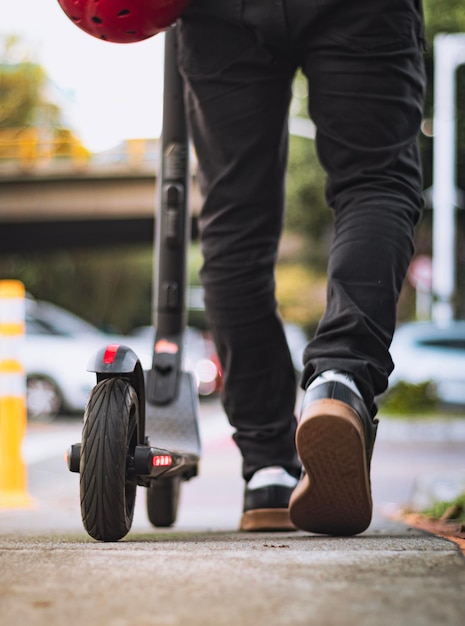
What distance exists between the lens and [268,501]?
2578mm

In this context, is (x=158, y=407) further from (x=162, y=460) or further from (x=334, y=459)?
(x=334, y=459)

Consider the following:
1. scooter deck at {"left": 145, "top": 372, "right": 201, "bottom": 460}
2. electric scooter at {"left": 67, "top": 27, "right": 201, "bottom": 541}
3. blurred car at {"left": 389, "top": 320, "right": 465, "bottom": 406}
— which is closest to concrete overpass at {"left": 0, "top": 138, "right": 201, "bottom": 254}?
blurred car at {"left": 389, "top": 320, "right": 465, "bottom": 406}

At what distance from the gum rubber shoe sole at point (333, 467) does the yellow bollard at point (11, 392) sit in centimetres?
339

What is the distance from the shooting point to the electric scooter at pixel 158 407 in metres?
1.98

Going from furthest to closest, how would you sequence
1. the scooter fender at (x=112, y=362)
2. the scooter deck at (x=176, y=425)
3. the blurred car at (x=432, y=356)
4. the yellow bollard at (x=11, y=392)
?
the blurred car at (x=432, y=356)
the yellow bollard at (x=11, y=392)
the scooter deck at (x=176, y=425)
the scooter fender at (x=112, y=362)

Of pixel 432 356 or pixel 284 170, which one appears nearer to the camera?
pixel 284 170

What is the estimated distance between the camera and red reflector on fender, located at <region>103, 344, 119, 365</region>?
213cm

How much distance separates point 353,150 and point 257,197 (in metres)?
0.32

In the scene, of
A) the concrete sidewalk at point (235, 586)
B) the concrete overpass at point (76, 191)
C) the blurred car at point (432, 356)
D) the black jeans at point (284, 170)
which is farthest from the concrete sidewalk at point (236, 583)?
the concrete overpass at point (76, 191)

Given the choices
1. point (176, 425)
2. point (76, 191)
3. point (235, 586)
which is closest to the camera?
point (235, 586)

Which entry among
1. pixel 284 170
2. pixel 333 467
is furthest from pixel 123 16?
pixel 333 467

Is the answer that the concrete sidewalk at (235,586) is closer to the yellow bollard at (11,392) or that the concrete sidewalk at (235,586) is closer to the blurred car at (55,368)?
the yellow bollard at (11,392)

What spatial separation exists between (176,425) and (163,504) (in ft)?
1.04

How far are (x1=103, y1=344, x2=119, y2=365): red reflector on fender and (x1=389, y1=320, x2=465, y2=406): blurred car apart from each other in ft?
39.0
